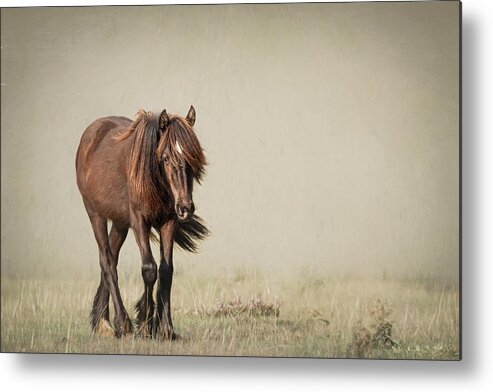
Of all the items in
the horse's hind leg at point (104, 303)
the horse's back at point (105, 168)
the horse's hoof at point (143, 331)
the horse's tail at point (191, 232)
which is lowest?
the horse's hoof at point (143, 331)

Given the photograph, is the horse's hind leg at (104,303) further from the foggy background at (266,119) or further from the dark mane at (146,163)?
the dark mane at (146,163)

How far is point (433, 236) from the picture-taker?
466 centimetres

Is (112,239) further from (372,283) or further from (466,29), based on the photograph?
(466,29)

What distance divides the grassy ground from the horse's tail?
0.11m

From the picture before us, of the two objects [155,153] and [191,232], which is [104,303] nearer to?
[191,232]

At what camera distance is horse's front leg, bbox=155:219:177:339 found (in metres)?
4.78

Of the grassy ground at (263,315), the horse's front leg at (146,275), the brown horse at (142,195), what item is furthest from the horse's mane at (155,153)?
the grassy ground at (263,315)

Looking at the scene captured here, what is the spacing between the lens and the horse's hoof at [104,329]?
482cm

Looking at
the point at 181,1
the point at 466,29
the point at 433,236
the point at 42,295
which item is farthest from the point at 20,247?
the point at 466,29

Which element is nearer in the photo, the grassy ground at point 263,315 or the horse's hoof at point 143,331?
the grassy ground at point 263,315

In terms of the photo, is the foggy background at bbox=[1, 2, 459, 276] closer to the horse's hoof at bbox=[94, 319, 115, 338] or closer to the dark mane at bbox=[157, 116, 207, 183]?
the dark mane at bbox=[157, 116, 207, 183]

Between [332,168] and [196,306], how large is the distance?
0.87 meters

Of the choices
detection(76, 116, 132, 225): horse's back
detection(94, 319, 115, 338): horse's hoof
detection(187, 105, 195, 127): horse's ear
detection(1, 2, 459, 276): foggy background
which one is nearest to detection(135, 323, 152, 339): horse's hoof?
detection(94, 319, 115, 338): horse's hoof

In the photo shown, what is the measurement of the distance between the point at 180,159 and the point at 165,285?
58 cm
